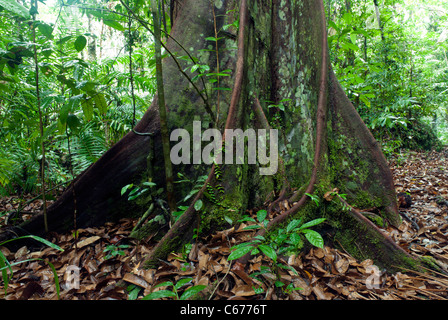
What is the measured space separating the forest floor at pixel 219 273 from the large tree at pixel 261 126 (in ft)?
0.67

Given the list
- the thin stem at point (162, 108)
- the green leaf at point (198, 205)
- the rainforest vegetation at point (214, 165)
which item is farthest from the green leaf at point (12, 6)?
the green leaf at point (198, 205)

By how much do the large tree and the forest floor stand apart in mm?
206

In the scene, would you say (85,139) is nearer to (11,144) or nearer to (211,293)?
(11,144)

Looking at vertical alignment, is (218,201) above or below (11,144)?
below

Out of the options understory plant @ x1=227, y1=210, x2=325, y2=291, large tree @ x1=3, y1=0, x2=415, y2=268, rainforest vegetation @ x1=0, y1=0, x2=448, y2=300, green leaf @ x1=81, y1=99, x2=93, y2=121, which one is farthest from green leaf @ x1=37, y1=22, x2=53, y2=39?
understory plant @ x1=227, y1=210, x2=325, y2=291

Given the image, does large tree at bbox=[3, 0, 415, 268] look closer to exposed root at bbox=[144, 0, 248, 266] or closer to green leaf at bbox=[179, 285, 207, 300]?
exposed root at bbox=[144, 0, 248, 266]

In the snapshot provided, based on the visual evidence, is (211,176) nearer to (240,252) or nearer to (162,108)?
(162,108)

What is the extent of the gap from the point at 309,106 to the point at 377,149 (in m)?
0.77

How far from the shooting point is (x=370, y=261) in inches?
68.2

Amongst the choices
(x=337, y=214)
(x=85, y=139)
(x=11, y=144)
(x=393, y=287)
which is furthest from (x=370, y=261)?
(x=11, y=144)

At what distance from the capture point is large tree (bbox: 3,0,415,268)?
6.56 ft

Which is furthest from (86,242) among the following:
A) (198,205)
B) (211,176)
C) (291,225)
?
(291,225)

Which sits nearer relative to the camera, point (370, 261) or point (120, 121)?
point (370, 261)

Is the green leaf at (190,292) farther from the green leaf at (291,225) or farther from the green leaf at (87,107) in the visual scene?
the green leaf at (87,107)
